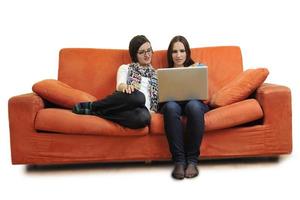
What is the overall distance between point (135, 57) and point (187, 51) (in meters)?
0.43

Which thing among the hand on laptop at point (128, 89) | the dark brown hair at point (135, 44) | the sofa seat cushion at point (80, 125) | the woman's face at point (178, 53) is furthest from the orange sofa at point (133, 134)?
the dark brown hair at point (135, 44)

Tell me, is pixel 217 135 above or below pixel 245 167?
above

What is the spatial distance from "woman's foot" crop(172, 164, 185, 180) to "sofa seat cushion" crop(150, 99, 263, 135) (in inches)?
10.8

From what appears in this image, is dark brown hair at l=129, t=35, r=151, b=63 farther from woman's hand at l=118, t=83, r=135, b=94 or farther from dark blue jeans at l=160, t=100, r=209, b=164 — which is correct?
dark blue jeans at l=160, t=100, r=209, b=164

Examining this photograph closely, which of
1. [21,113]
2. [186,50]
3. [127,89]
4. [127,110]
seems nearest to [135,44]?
[186,50]

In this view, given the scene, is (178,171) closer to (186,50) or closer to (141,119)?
(141,119)

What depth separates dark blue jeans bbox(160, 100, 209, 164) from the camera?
283cm

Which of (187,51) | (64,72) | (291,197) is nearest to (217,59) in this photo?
(187,51)

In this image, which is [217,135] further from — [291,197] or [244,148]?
[291,197]

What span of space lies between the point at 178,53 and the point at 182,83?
1.54ft

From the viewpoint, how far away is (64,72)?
3.61m

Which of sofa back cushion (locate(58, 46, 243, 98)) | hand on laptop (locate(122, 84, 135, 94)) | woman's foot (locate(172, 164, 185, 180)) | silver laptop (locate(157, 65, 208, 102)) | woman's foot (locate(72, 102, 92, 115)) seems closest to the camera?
woman's foot (locate(172, 164, 185, 180))

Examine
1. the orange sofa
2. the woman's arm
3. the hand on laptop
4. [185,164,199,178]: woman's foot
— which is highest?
the woman's arm

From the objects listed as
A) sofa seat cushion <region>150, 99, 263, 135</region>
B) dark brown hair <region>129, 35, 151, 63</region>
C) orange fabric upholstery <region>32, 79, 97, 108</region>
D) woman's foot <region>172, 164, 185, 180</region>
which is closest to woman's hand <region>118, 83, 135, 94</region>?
sofa seat cushion <region>150, 99, 263, 135</region>
